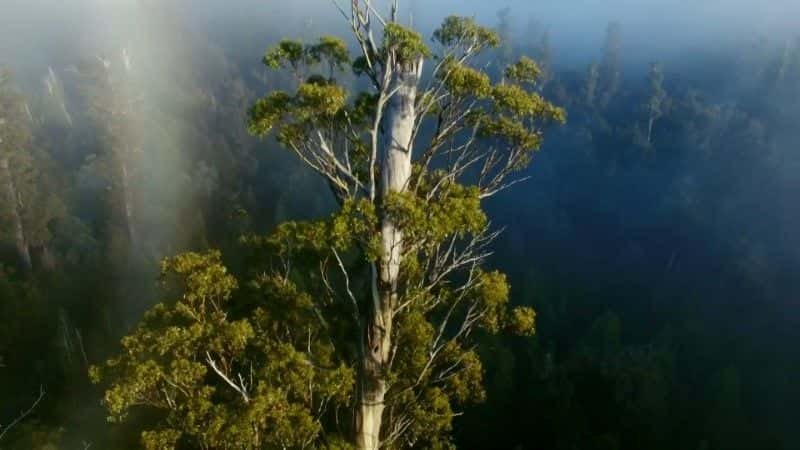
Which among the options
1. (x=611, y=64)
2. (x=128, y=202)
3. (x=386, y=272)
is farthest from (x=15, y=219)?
(x=611, y=64)

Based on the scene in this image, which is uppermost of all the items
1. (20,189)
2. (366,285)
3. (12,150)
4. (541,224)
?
(541,224)

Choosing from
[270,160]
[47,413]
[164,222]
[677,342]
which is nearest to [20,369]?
[47,413]

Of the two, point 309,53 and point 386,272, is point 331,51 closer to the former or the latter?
point 309,53

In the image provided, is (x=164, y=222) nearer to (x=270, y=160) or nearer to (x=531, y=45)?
(x=270, y=160)

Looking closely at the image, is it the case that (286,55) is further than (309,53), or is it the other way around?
(309,53)

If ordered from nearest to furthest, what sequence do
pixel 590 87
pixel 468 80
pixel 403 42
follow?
pixel 403 42, pixel 468 80, pixel 590 87

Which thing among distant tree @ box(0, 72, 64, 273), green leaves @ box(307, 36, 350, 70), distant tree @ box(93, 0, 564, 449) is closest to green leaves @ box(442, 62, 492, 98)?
distant tree @ box(93, 0, 564, 449)
